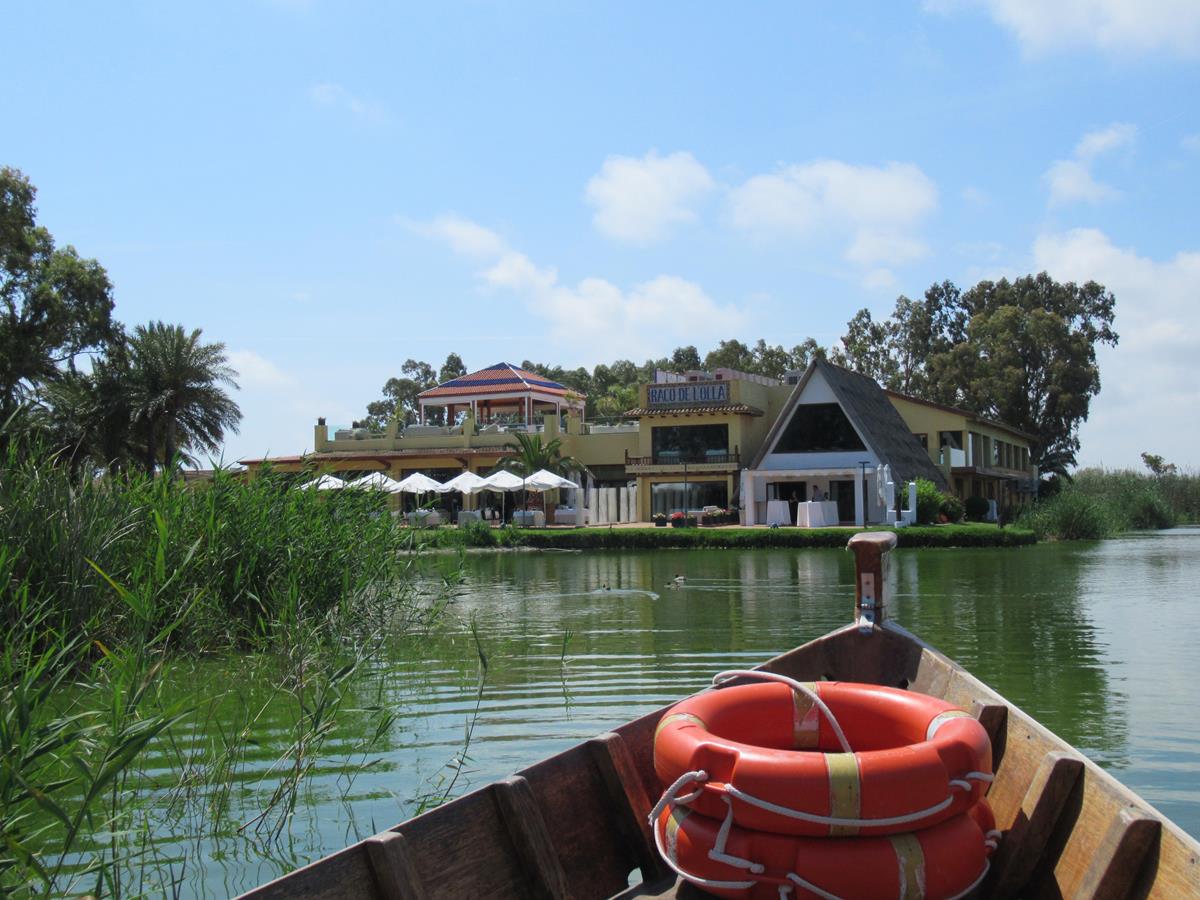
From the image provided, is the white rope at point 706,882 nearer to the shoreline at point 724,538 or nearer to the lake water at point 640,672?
the lake water at point 640,672

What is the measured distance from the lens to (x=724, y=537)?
33188 millimetres

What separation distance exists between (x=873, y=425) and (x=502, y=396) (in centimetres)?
2001

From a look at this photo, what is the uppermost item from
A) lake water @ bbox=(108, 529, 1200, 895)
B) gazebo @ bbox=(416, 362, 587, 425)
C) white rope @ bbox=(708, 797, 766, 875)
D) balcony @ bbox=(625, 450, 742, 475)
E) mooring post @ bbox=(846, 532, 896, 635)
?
gazebo @ bbox=(416, 362, 587, 425)

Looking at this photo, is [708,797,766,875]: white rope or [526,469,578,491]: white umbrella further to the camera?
[526,469,578,491]: white umbrella

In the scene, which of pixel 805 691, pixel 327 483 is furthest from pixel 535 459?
pixel 805 691

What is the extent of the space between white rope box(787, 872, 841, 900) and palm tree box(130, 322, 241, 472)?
108ft

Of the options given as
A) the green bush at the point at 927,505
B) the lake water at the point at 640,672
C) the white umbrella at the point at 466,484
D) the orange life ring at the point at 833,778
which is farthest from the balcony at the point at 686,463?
the orange life ring at the point at 833,778

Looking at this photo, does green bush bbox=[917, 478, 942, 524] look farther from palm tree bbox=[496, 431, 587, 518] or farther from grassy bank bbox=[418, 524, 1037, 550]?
palm tree bbox=[496, 431, 587, 518]

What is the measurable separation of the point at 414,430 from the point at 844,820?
152ft

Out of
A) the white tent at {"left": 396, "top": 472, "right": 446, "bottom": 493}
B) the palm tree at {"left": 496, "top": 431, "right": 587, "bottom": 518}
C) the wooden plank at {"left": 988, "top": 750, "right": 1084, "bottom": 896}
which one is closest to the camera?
the wooden plank at {"left": 988, "top": 750, "right": 1084, "bottom": 896}

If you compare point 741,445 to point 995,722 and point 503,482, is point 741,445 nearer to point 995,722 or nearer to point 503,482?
point 503,482

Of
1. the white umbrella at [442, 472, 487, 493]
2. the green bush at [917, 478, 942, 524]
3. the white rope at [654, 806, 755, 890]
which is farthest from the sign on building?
the white rope at [654, 806, 755, 890]

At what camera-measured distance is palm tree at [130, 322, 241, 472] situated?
34.5 metres

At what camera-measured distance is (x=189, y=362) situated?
3509cm
